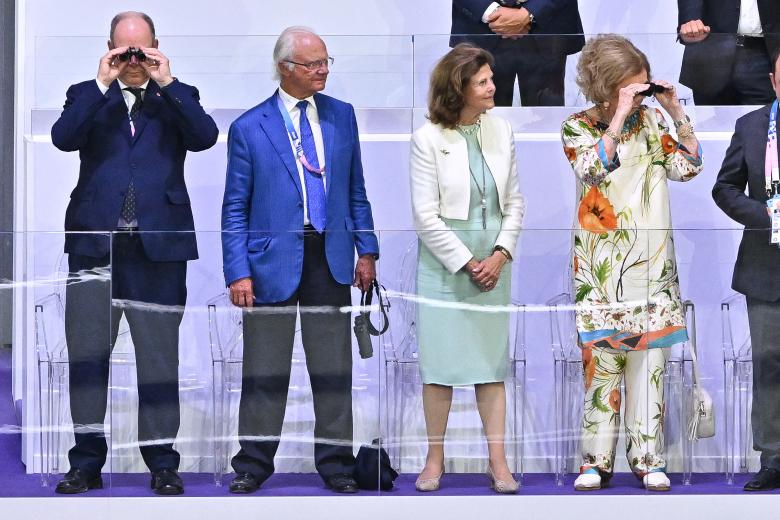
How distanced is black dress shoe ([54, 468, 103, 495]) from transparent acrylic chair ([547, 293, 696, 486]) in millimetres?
1516

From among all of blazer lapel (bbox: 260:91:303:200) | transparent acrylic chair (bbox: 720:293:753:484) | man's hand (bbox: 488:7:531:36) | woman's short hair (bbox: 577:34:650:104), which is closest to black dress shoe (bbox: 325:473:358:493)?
blazer lapel (bbox: 260:91:303:200)

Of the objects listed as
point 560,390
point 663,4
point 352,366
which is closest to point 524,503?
point 560,390

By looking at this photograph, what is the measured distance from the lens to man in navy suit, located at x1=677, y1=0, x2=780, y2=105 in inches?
237

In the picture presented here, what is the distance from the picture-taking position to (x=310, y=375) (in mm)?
5180

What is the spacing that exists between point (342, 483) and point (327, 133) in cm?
117

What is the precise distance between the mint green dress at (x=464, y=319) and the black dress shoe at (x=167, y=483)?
2.86 ft

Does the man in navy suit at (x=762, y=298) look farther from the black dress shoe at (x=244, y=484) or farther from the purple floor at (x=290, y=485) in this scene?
the black dress shoe at (x=244, y=484)

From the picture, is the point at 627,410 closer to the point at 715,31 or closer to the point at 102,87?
the point at 715,31

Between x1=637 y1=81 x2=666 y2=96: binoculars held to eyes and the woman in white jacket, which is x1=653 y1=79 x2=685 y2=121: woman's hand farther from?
the woman in white jacket

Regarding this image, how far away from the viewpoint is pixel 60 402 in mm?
5223

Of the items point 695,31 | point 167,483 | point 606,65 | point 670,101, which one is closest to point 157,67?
point 167,483

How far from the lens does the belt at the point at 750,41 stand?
601 cm

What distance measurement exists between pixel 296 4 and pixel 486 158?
10.2ft

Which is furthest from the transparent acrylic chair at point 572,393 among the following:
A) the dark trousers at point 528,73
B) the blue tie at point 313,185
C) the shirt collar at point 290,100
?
the dark trousers at point 528,73
